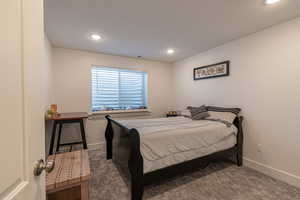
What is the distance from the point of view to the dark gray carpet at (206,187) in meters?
1.71

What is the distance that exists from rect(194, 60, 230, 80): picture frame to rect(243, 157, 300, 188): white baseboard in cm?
169

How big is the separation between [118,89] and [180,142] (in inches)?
94.1

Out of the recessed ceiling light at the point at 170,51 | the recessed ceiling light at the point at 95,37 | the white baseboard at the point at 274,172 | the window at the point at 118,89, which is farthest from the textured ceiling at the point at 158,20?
the white baseboard at the point at 274,172

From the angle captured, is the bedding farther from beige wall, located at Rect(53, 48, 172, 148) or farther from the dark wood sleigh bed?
beige wall, located at Rect(53, 48, 172, 148)

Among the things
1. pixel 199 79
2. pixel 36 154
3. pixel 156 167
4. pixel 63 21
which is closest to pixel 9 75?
pixel 36 154

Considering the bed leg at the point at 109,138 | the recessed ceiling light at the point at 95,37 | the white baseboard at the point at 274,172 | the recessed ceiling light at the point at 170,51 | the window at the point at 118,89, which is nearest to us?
the white baseboard at the point at 274,172

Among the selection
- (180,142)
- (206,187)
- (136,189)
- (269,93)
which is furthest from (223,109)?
(136,189)

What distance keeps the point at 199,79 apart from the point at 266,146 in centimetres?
185

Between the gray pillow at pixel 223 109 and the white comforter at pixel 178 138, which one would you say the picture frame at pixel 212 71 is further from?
the white comforter at pixel 178 138

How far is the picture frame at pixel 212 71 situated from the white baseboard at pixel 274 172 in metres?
1.69

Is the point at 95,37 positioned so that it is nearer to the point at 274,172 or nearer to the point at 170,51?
the point at 170,51

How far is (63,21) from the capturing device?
1.97 meters

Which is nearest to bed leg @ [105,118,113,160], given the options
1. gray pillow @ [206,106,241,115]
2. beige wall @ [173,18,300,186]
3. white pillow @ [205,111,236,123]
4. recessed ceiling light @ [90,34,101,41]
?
recessed ceiling light @ [90,34,101,41]

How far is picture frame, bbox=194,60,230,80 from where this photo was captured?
109 inches
